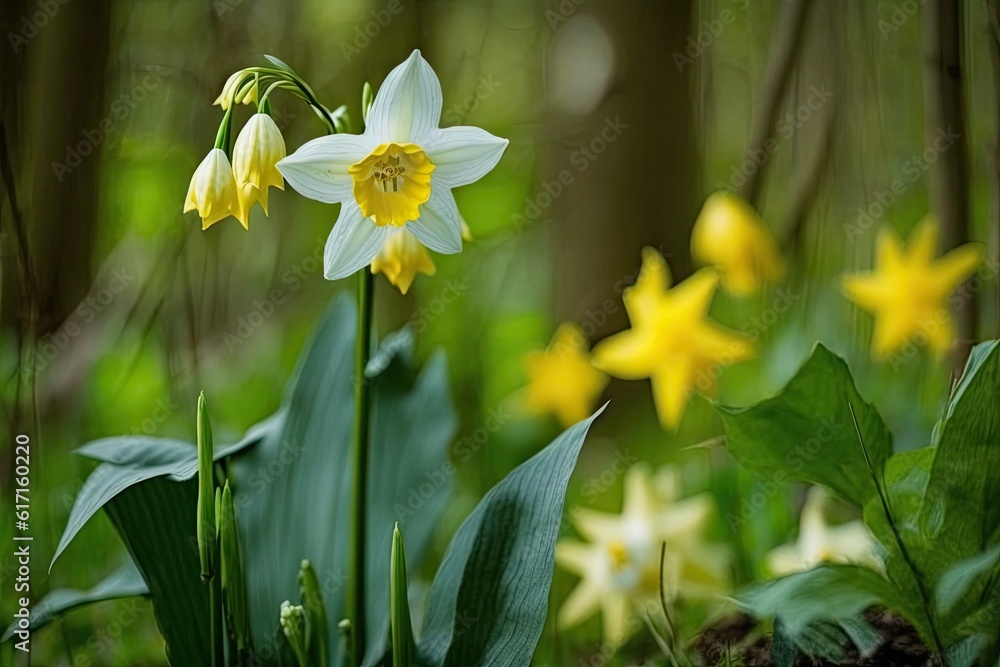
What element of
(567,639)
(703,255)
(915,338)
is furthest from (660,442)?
(567,639)

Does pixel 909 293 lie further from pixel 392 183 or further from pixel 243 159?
pixel 243 159

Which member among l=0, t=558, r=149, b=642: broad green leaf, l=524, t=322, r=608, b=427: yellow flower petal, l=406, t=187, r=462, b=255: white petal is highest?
l=406, t=187, r=462, b=255: white petal

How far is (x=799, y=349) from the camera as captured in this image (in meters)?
1.33

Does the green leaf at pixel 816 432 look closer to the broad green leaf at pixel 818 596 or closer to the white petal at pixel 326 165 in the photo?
the broad green leaf at pixel 818 596

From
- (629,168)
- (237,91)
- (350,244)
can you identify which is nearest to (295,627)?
(350,244)

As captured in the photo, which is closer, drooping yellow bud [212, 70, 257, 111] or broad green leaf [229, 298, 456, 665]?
drooping yellow bud [212, 70, 257, 111]

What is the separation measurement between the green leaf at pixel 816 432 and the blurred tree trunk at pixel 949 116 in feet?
0.81

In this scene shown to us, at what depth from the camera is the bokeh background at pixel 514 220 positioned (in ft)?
3.59

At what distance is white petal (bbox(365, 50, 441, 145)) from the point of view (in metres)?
0.60

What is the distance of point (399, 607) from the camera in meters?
0.56

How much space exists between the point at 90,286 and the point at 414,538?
1.09 metres

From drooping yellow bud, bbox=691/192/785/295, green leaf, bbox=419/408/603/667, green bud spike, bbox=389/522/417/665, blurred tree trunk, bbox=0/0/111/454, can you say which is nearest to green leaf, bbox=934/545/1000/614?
green leaf, bbox=419/408/603/667

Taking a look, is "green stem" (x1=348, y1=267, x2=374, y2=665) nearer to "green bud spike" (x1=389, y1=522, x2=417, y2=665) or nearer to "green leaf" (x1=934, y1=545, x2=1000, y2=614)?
"green bud spike" (x1=389, y1=522, x2=417, y2=665)

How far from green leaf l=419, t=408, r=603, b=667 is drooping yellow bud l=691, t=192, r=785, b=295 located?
0.90 m
